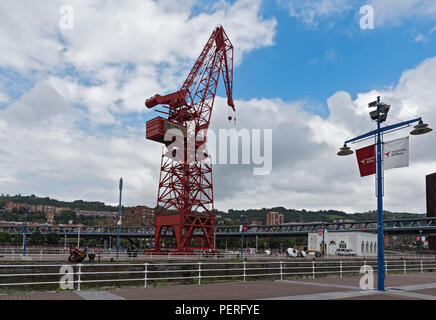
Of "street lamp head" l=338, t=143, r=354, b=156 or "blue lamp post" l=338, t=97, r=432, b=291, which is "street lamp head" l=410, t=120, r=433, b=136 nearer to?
"blue lamp post" l=338, t=97, r=432, b=291

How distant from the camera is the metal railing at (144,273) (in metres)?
16.5

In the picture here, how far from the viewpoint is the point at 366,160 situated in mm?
18500

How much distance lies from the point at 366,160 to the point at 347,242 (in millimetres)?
87084

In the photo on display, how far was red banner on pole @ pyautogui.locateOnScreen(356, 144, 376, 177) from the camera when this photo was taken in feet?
59.9

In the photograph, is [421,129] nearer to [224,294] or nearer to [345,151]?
[345,151]

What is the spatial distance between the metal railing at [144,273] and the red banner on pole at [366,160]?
706 cm

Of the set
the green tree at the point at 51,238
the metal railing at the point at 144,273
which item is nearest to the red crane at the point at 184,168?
the metal railing at the point at 144,273

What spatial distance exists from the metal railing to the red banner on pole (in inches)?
278
